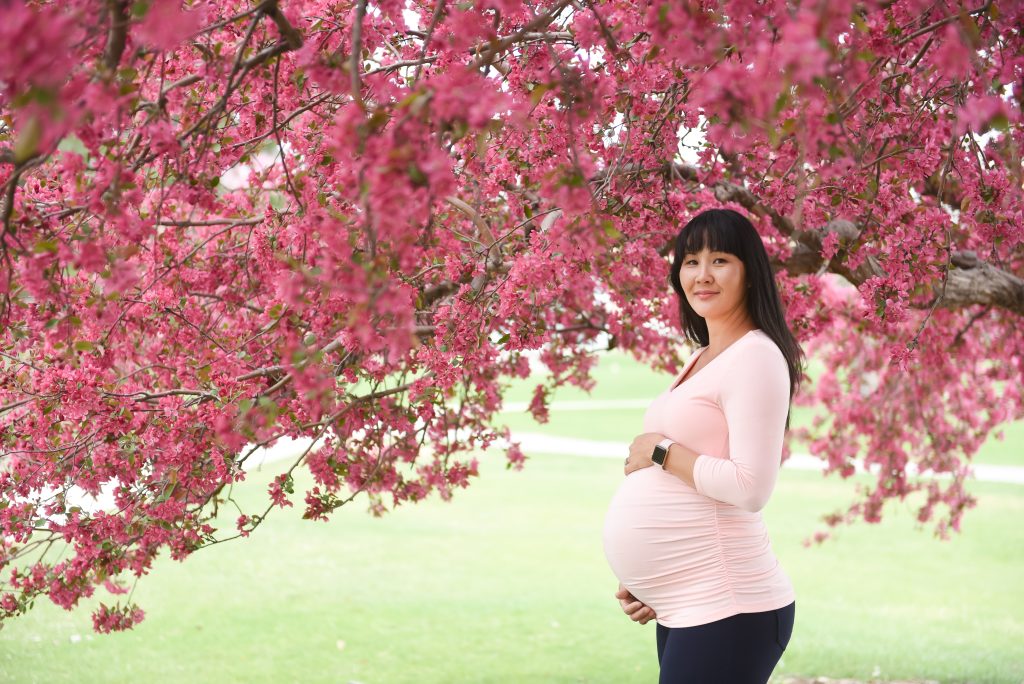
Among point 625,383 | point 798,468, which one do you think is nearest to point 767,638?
point 798,468

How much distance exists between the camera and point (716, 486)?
218cm

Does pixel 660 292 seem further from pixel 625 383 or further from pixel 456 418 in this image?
pixel 625 383

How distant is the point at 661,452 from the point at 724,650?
0.48 m

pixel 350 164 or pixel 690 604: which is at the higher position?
pixel 350 164

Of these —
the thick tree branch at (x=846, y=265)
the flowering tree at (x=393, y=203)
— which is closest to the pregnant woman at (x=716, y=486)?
the flowering tree at (x=393, y=203)

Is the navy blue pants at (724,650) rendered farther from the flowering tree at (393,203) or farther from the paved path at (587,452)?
the paved path at (587,452)

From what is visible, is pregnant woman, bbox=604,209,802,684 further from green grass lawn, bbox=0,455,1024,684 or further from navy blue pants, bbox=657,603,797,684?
green grass lawn, bbox=0,455,1024,684

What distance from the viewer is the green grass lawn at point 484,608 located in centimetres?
664

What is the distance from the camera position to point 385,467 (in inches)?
148

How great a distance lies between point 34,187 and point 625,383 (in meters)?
30.7

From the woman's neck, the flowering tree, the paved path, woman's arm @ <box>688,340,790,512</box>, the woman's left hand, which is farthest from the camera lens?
the paved path

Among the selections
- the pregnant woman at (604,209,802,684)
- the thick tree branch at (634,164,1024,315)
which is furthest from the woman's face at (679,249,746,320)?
the thick tree branch at (634,164,1024,315)

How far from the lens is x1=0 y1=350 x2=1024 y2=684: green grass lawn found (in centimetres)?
664

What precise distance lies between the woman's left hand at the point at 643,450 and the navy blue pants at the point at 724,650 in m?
0.42
